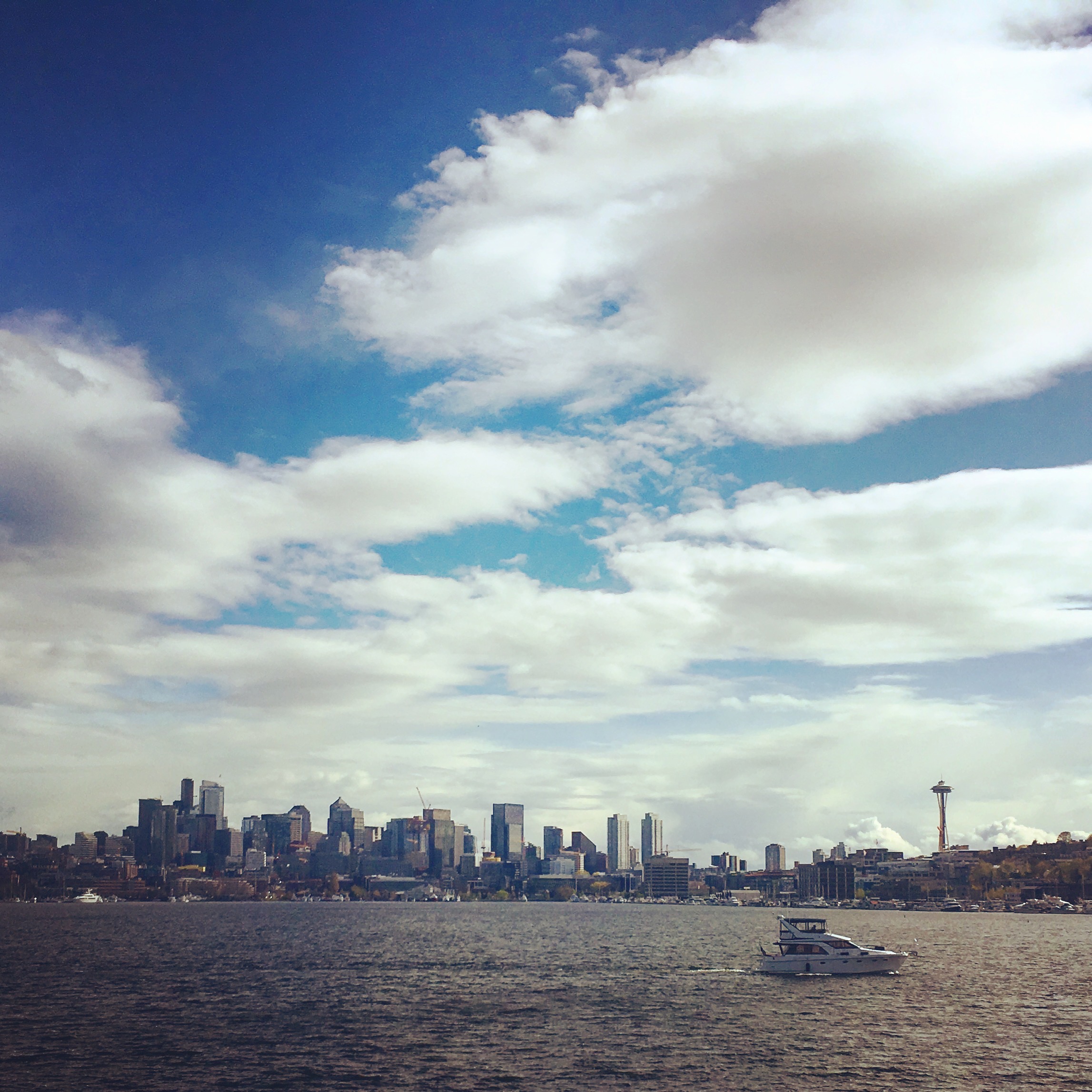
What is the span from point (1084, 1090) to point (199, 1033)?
80.5 m

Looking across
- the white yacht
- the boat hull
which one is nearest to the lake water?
the boat hull

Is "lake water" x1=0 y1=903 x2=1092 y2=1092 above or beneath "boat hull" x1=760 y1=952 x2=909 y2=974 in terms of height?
above

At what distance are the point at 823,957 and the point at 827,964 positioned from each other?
126 cm

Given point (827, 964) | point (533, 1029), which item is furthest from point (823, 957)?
point (533, 1029)

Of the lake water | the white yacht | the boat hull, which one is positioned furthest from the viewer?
the white yacht

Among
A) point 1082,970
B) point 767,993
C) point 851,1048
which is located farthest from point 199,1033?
point 1082,970

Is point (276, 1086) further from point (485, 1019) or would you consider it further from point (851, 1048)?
point (851, 1048)

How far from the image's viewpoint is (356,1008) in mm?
120750

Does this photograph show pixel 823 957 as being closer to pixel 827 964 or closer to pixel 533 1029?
pixel 827 964

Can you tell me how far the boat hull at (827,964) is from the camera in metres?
160

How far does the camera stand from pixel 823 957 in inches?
6353

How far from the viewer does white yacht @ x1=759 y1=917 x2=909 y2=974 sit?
6314 inches

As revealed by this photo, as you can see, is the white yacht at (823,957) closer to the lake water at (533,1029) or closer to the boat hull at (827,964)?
the boat hull at (827,964)

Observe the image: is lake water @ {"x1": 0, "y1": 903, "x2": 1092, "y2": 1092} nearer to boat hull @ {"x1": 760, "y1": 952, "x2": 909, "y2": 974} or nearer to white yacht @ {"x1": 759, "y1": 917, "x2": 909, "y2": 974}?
boat hull @ {"x1": 760, "y1": 952, "x2": 909, "y2": 974}
